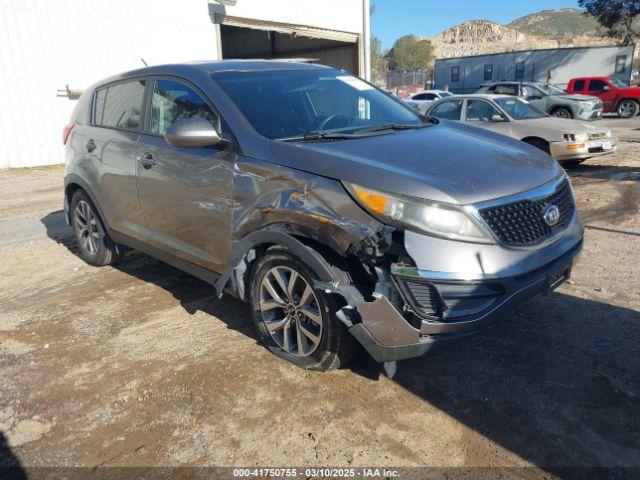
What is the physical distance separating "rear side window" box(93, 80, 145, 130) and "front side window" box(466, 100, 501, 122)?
23.2ft

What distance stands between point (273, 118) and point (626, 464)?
2.69 metres

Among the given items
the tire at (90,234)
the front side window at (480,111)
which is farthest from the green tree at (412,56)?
the tire at (90,234)

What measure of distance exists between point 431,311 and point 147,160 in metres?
2.51

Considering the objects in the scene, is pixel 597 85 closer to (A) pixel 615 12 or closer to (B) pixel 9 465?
(A) pixel 615 12

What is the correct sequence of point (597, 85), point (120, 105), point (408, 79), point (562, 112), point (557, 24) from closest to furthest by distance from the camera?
1. point (120, 105)
2. point (562, 112)
3. point (597, 85)
4. point (408, 79)
5. point (557, 24)

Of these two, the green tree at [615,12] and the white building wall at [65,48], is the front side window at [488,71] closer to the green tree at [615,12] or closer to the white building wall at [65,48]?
the green tree at [615,12]

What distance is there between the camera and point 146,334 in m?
3.85

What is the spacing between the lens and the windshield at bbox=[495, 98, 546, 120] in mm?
9750

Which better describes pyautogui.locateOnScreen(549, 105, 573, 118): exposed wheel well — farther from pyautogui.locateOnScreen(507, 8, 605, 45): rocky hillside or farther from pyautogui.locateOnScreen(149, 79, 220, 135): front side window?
pyautogui.locateOnScreen(507, 8, 605, 45): rocky hillside

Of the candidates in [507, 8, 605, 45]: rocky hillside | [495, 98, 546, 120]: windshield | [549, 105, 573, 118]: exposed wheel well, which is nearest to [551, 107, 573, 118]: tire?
[549, 105, 573, 118]: exposed wheel well

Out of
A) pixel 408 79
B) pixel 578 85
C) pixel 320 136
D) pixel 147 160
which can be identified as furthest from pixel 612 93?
pixel 147 160

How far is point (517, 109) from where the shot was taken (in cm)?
994

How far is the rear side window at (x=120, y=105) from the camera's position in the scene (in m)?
4.27

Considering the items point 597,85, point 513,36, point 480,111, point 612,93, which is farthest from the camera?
point 513,36
